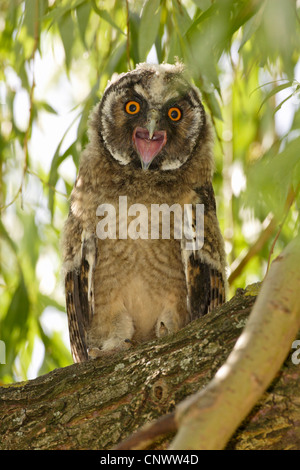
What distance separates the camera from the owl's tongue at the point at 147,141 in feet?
9.66

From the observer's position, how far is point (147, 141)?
296cm

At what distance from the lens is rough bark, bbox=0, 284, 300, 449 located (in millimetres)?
1791

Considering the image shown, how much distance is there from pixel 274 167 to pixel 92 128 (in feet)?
6.45

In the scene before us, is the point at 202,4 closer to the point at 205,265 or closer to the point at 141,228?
the point at 141,228

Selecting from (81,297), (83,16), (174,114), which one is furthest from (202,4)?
(81,297)

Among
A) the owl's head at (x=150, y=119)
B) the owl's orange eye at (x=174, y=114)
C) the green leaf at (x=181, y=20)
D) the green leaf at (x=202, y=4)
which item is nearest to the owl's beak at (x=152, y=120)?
the owl's head at (x=150, y=119)

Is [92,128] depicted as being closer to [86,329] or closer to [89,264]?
[89,264]

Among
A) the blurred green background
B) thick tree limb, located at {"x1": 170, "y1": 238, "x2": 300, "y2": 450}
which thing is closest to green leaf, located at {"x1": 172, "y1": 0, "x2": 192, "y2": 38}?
the blurred green background

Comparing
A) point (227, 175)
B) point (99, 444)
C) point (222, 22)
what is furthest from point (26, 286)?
point (222, 22)

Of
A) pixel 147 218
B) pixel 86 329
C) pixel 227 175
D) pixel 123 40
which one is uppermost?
pixel 123 40

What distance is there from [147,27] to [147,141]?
2.40ft

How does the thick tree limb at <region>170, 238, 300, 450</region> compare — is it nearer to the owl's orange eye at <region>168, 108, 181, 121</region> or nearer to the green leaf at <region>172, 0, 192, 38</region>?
the green leaf at <region>172, 0, 192, 38</region>

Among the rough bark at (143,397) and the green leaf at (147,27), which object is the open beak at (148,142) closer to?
the green leaf at (147,27)

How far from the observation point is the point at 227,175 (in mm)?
3611
